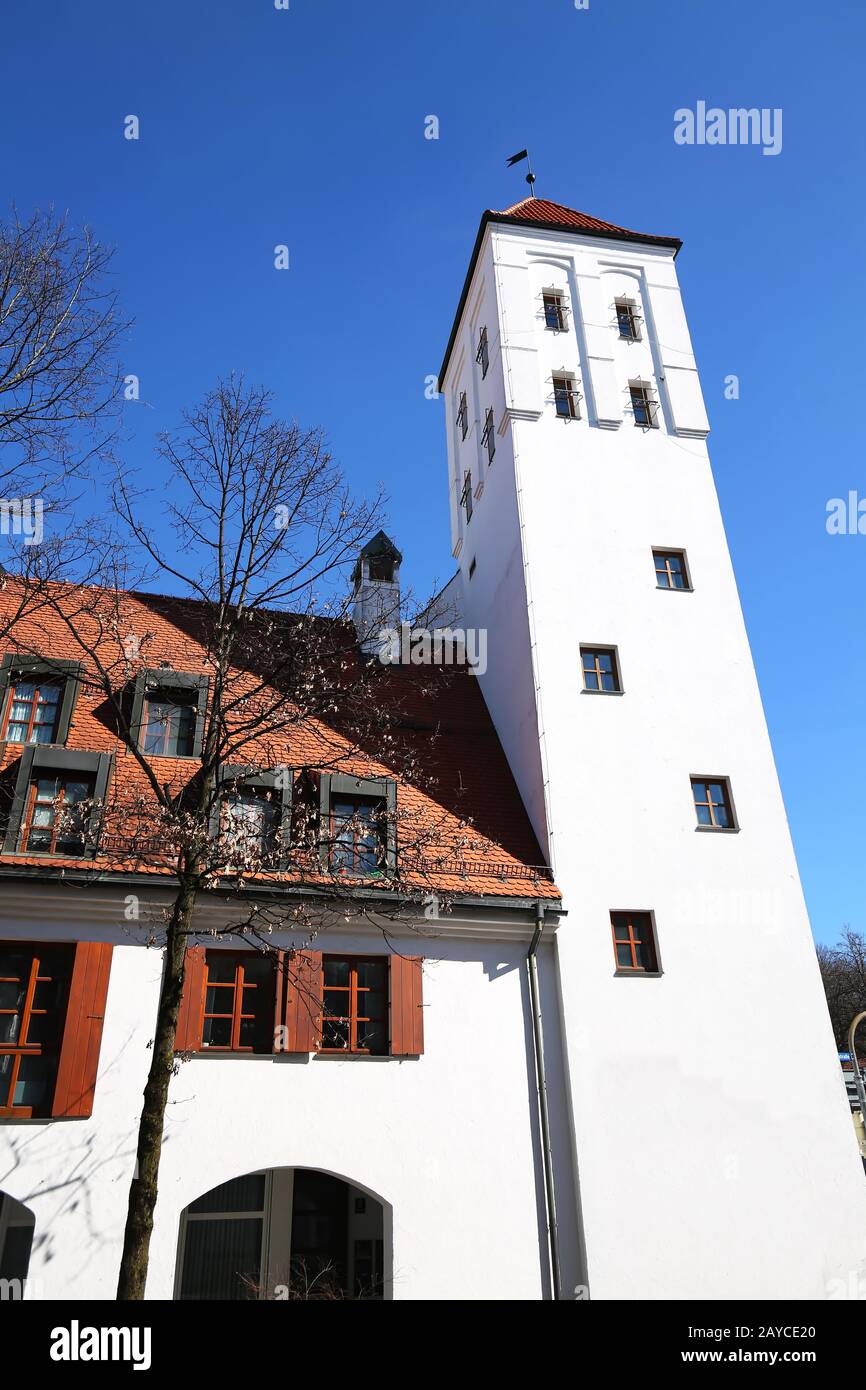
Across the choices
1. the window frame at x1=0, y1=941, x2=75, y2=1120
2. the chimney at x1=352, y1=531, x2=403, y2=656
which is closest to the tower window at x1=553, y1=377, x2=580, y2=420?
the chimney at x1=352, y1=531, x2=403, y2=656

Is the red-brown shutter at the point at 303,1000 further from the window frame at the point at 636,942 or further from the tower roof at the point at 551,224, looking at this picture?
the tower roof at the point at 551,224

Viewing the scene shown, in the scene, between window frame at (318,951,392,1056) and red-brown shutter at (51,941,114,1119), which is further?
window frame at (318,951,392,1056)

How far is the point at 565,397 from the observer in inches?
859

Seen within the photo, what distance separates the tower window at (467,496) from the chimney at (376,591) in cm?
236

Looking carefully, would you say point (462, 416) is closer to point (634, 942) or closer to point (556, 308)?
point (556, 308)

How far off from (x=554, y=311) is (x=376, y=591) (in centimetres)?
862

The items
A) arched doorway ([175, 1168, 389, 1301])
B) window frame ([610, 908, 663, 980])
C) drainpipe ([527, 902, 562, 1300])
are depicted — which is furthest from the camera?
window frame ([610, 908, 663, 980])

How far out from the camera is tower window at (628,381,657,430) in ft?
71.4

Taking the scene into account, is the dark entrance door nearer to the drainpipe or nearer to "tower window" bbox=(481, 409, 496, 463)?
the drainpipe

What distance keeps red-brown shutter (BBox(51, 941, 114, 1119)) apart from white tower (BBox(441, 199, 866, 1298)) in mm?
6846

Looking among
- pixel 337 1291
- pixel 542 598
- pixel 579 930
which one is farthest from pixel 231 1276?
pixel 542 598

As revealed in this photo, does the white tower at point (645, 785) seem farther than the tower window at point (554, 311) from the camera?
No

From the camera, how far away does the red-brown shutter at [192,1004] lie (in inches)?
502

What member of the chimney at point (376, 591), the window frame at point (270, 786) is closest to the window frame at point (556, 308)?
the chimney at point (376, 591)
